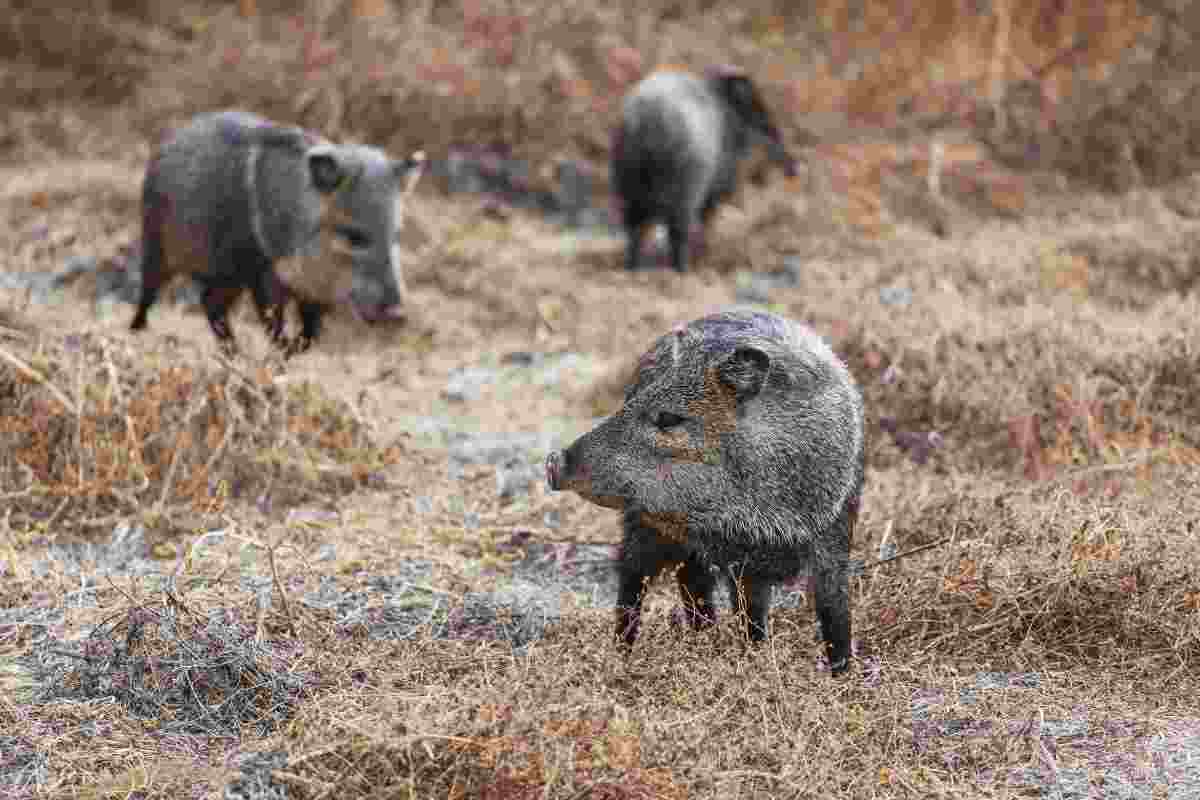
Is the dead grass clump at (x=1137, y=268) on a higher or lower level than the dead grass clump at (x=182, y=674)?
lower

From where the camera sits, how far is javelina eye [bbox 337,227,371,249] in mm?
7136

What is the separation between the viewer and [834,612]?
12.7ft

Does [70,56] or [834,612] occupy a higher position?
[834,612]

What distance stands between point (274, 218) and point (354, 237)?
1.25 feet

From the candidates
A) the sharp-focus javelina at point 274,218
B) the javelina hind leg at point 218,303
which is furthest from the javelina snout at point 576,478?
the javelina hind leg at point 218,303

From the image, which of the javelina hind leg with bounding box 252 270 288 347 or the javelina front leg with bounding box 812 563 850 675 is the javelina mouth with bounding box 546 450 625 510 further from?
the javelina hind leg with bounding box 252 270 288 347

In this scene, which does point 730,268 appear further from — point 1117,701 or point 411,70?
point 1117,701

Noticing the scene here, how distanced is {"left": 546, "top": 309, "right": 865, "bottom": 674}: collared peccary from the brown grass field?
0.55 feet

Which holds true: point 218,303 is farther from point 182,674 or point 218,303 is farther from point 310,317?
point 182,674

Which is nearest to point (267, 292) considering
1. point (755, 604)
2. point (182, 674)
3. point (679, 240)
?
point (182, 674)

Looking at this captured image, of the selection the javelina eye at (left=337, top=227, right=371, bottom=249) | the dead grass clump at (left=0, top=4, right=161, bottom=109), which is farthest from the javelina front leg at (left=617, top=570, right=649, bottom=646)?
the dead grass clump at (left=0, top=4, right=161, bottom=109)

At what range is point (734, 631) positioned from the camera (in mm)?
3814

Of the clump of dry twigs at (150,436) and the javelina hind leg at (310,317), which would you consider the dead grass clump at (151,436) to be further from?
the javelina hind leg at (310,317)

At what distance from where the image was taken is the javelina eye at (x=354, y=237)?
7.14 meters
